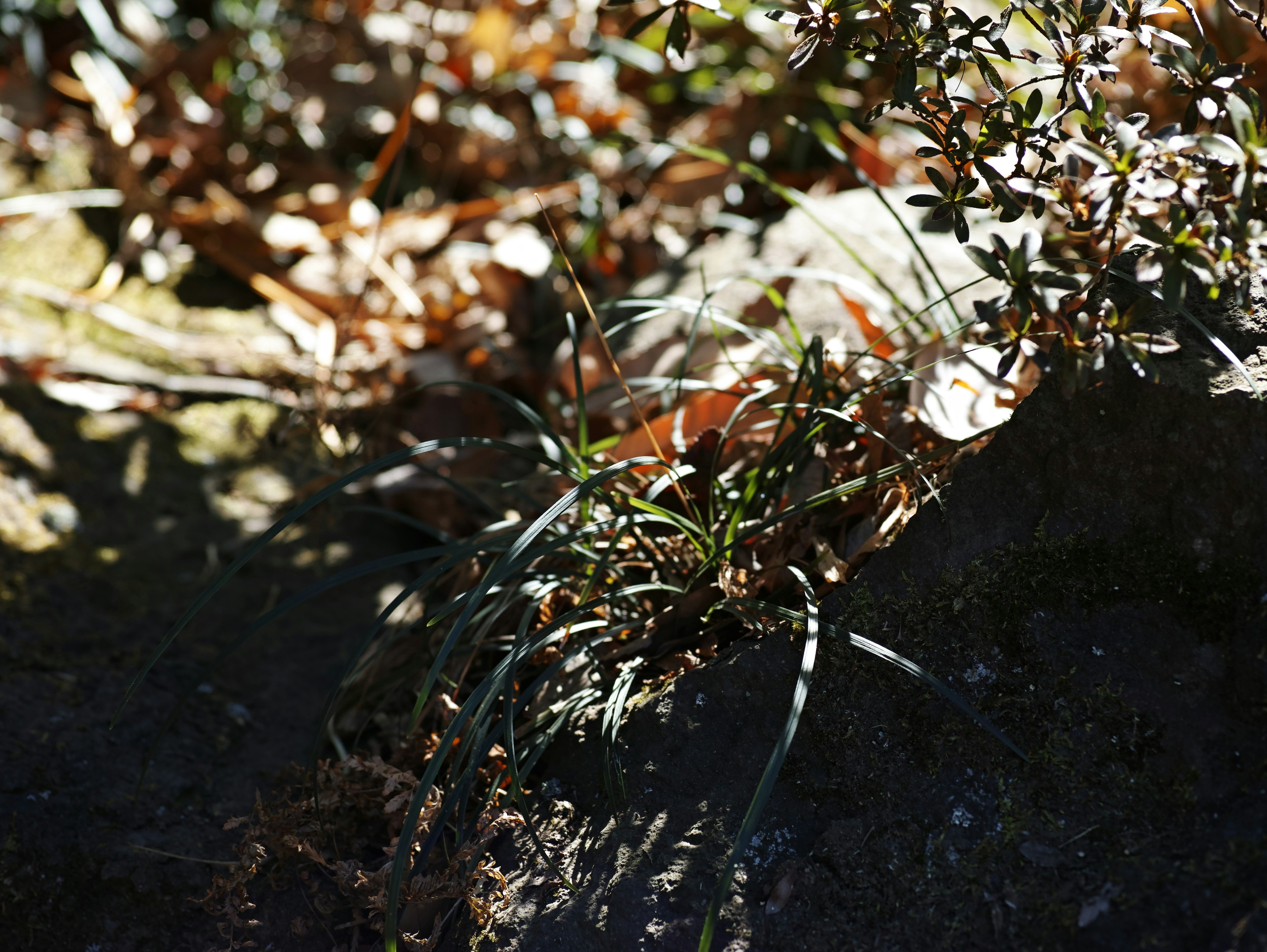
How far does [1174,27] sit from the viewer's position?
2.29 metres

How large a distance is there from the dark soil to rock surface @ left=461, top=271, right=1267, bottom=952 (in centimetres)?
52

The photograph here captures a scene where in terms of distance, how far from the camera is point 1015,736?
47.1 inches

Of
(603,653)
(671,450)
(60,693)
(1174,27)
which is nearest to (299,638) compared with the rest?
(60,693)

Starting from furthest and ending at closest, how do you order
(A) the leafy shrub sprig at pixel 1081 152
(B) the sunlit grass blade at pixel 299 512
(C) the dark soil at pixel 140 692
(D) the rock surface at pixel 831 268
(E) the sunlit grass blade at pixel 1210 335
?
(D) the rock surface at pixel 831 268 → (C) the dark soil at pixel 140 692 → (B) the sunlit grass blade at pixel 299 512 → (E) the sunlit grass blade at pixel 1210 335 → (A) the leafy shrub sprig at pixel 1081 152

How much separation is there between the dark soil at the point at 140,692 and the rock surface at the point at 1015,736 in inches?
20.6

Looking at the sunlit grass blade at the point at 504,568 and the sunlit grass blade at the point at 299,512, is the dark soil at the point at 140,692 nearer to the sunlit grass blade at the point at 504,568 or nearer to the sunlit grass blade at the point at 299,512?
the sunlit grass blade at the point at 299,512

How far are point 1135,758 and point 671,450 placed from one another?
0.94m

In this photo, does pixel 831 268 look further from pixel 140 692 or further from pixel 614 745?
pixel 140 692

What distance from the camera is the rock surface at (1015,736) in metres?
1.07

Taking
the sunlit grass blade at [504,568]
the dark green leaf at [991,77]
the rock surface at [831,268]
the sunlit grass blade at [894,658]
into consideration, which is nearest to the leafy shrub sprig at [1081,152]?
the dark green leaf at [991,77]

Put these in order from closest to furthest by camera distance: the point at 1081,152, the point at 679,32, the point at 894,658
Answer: the point at 1081,152
the point at 894,658
the point at 679,32

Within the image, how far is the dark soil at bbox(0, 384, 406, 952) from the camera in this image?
4.38 feet

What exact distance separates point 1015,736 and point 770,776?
1.17ft

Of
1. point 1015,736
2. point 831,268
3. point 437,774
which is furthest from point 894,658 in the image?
point 831,268
